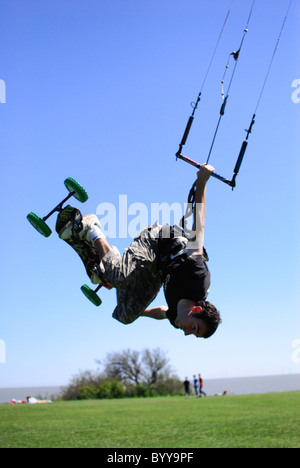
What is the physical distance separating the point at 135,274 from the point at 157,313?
1.21m

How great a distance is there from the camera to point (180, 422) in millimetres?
22688

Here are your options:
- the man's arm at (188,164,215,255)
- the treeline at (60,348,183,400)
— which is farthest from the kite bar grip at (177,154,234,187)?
the treeline at (60,348,183,400)

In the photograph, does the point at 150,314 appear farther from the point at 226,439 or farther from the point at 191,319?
→ the point at 226,439

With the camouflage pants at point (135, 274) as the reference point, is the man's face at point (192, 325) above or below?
below

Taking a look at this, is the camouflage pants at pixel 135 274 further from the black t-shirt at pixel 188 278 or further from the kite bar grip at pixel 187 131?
the kite bar grip at pixel 187 131

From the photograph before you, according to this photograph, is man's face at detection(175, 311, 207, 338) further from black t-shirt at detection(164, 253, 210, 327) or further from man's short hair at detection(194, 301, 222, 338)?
black t-shirt at detection(164, 253, 210, 327)

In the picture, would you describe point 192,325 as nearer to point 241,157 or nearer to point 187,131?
point 241,157

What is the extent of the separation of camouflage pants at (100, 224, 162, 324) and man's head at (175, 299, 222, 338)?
683mm

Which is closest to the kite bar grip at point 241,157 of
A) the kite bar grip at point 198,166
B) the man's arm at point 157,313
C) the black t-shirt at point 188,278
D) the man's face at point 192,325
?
the kite bar grip at point 198,166

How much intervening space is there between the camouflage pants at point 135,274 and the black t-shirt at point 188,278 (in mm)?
399

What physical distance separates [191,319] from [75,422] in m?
19.9

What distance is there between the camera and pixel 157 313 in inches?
282

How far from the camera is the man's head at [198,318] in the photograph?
5809 millimetres

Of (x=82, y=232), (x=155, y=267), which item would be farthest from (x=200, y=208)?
(x=82, y=232)
